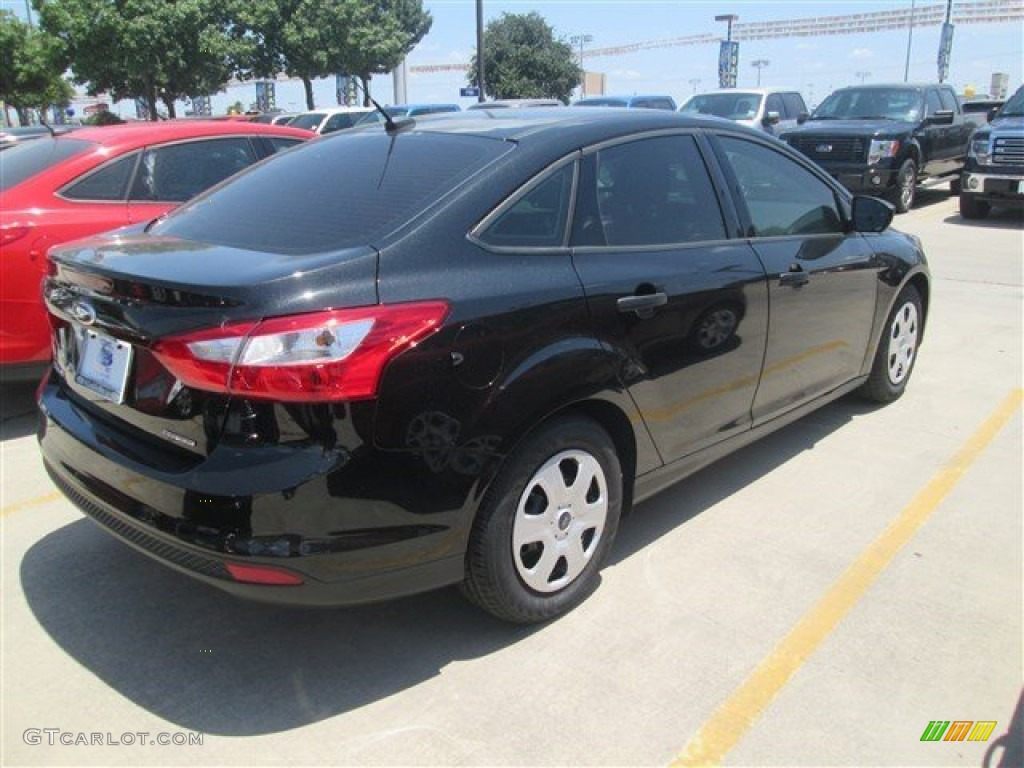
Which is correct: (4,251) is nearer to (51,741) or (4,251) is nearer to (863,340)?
(51,741)

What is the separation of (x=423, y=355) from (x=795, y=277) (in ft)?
7.16

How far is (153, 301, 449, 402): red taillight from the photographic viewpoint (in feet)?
7.30

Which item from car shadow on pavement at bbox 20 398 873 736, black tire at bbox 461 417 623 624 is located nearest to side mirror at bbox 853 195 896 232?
car shadow on pavement at bbox 20 398 873 736

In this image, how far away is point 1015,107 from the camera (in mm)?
13180

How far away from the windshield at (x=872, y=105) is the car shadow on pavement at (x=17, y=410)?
13.2m

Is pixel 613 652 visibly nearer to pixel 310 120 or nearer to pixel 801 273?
pixel 801 273

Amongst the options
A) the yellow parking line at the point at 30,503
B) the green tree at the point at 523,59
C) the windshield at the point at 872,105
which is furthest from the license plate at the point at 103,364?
the green tree at the point at 523,59

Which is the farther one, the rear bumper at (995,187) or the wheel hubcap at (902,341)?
the rear bumper at (995,187)

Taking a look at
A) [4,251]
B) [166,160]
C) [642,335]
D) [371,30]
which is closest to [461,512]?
[642,335]

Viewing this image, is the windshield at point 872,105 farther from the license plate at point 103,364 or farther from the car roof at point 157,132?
the license plate at point 103,364

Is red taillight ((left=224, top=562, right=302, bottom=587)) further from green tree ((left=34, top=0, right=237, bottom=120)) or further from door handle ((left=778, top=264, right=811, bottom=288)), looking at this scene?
green tree ((left=34, top=0, right=237, bottom=120))

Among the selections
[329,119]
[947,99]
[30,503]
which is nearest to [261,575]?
[30,503]

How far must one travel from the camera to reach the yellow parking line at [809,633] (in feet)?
8.11

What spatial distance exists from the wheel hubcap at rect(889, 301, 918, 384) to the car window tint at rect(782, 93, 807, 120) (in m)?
13.5
